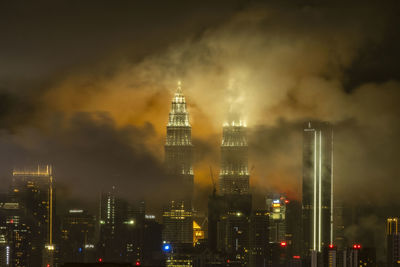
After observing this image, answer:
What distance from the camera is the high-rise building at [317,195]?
2423 cm

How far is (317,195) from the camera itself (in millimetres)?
24703

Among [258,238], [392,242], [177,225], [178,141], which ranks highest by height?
[178,141]

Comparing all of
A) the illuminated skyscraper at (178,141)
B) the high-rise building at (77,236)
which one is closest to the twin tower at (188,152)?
the illuminated skyscraper at (178,141)

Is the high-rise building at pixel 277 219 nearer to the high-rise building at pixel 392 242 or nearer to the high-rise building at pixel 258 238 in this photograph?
the high-rise building at pixel 258 238

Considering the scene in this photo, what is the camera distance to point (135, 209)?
81.1 feet

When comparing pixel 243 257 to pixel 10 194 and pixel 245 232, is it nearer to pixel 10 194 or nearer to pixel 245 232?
pixel 245 232

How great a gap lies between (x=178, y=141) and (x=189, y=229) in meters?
3.72

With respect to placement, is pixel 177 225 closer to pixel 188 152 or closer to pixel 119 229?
pixel 119 229

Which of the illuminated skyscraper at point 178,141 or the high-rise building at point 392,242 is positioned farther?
the high-rise building at point 392,242

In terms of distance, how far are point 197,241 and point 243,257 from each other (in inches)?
33.7

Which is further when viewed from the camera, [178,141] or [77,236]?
[77,236]

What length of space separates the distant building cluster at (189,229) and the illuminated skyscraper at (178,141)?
0.81 meters

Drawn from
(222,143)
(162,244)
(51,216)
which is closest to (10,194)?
(51,216)

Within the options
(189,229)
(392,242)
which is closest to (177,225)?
(189,229)
